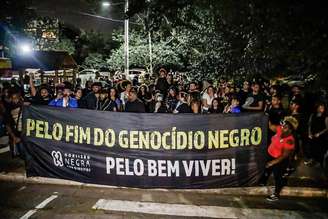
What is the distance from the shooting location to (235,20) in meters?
10.1

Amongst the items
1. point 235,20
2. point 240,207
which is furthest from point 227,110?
point 240,207

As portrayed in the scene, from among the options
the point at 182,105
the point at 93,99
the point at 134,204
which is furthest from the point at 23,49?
the point at 134,204

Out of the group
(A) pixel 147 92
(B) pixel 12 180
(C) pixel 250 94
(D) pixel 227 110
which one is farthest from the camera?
(A) pixel 147 92

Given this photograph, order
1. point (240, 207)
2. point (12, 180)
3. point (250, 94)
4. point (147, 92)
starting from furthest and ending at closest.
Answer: point (147, 92)
point (250, 94)
point (12, 180)
point (240, 207)

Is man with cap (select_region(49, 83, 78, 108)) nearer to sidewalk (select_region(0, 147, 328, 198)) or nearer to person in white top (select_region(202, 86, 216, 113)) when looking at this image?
sidewalk (select_region(0, 147, 328, 198))

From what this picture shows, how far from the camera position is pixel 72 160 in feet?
26.6

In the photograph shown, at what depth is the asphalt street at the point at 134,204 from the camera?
264 inches

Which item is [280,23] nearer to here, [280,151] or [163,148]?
[280,151]

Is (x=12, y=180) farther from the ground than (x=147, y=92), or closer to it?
closer to it

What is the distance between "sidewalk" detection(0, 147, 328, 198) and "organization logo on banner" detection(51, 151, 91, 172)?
32cm

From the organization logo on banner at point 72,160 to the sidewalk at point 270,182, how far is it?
319mm

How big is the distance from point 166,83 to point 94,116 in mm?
4646

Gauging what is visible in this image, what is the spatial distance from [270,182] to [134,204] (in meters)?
3.00

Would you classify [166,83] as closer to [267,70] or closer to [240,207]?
[267,70]
